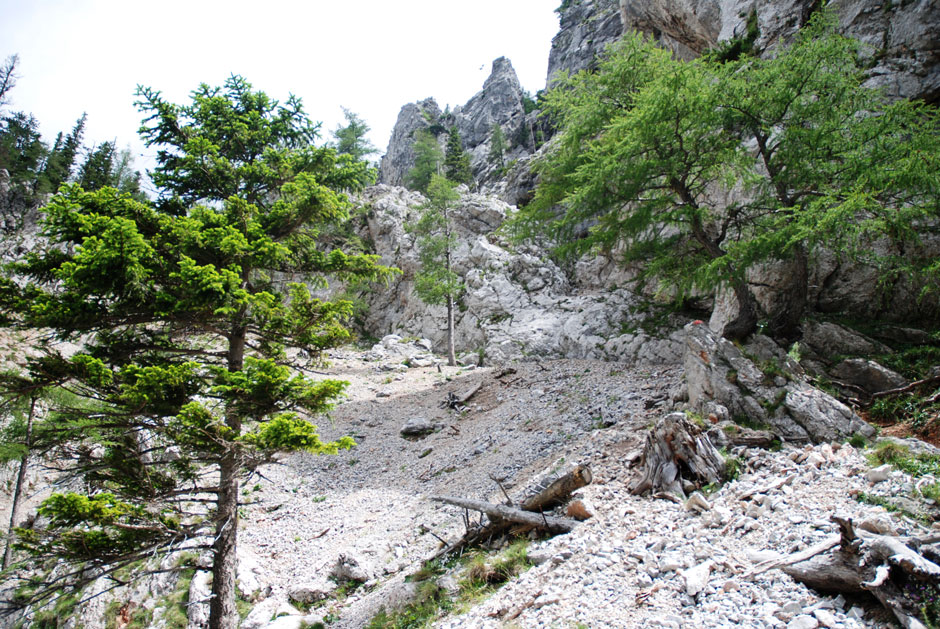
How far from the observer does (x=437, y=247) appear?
25.9m

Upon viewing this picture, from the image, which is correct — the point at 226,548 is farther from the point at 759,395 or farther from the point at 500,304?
the point at 500,304

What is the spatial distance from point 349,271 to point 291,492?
8.16 meters

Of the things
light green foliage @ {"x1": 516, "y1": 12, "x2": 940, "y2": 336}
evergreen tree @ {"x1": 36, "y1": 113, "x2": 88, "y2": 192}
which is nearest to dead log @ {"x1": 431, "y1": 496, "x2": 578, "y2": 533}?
light green foliage @ {"x1": 516, "y1": 12, "x2": 940, "y2": 336}

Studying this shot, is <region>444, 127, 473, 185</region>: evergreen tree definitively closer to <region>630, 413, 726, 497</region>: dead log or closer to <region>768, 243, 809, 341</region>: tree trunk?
<region>768, 243, 809, 341</region>: tree trunk

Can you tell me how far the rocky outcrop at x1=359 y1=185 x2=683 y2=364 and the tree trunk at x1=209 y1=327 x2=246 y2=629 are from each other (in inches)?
436

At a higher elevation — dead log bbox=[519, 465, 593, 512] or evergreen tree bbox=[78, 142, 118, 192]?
evergreen tree bbox=[78, 142, 118, 192]

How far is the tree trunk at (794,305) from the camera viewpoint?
12.2 m

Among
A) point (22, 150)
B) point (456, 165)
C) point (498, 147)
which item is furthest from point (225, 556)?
point (22, 150)

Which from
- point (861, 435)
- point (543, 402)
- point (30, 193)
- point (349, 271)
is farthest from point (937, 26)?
point (30, 193)

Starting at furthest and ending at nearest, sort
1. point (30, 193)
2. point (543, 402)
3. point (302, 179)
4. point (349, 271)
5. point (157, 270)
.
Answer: point (30, 193) → point (543, 402) → point (349, 271) → point (302, 179) → point (157, 270)

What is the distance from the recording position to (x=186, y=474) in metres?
7.35

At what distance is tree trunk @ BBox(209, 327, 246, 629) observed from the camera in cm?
704

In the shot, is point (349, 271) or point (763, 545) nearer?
point (763, 545)

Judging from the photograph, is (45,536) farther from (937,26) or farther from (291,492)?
(937,26)
